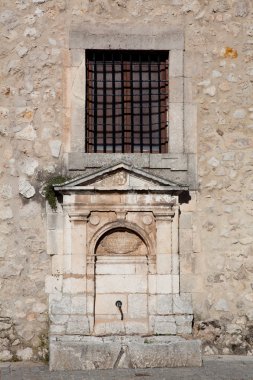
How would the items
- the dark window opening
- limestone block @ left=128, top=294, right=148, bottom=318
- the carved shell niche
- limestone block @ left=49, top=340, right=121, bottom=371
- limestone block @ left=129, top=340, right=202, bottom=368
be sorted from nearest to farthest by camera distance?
limestone block @ left=49, top=340, right=121, bottom=371
limestone block @ left=129, top=340, right=202, bottom=368
limestone block @ left=128, top=294, right=148, bottom=318
the carved shell niche
the dark window opening

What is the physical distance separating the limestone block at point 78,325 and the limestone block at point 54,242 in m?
0.88

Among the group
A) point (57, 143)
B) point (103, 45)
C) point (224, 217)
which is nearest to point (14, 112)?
point (57, 143)

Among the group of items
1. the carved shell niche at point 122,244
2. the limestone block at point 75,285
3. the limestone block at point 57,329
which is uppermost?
the carved shell niche at point 122,244

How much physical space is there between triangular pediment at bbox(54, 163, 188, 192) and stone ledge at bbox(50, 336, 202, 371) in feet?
6.26

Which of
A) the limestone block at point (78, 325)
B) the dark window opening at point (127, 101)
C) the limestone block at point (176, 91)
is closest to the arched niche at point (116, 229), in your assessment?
the limestone block at point (78, 325)

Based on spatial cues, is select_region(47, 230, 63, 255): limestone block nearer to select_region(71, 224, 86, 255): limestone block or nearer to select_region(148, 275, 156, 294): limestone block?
select_region(71, 224, 86, 255): limestone block

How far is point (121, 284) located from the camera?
861 centimetres

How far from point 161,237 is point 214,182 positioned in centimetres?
105

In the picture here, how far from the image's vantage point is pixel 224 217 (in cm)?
881

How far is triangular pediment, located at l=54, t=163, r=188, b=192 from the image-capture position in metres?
8.46

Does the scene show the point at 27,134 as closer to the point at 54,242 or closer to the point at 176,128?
the point at 54,242

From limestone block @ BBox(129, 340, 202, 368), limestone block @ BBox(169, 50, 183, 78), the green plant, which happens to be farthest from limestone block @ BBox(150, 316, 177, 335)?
limestone block @ BBox(169, 50, 183, 78)

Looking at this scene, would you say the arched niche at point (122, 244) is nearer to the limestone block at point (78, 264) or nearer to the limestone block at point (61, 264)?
the limestone block at point (78, 264)

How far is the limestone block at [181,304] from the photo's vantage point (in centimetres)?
847
